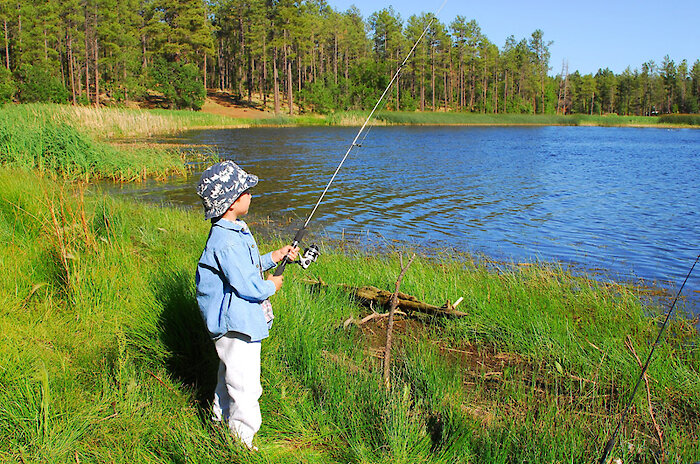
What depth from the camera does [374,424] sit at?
273 centimetres

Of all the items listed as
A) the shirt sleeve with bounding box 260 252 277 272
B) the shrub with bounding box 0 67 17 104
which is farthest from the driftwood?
the shrub with bounding box 0 67 17 104

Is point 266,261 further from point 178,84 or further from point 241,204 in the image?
point 178,84

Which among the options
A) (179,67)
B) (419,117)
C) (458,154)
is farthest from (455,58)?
(458,154)

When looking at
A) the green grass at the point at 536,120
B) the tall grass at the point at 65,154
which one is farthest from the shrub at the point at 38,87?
the green grass at the point at 536,120

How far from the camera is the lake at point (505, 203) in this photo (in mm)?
9117

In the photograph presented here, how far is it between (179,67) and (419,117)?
27.1m

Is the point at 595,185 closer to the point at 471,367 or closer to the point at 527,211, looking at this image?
the point at 527,211

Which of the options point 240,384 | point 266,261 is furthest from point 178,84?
point 240,384

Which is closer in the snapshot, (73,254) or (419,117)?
(73,254)

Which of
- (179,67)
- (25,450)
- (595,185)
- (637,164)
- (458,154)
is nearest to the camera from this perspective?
(25,450)

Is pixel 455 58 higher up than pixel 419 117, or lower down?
higher up

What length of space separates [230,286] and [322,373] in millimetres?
875

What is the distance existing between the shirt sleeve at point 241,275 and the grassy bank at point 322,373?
0.68 m

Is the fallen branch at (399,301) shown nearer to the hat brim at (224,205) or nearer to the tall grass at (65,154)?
the hat brim at (224,205)
